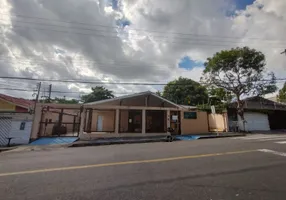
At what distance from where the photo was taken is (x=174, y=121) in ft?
58.1

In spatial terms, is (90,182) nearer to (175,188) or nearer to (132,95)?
(175,188)

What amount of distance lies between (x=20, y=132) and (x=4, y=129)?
1.03 metres

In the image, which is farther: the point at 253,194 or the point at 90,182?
the point at 90,182

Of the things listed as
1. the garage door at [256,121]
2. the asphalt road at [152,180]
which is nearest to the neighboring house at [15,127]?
the asphalt road at [152,180]

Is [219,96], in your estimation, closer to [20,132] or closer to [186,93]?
[186,93]

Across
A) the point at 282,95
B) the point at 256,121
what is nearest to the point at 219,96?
the point at 256,121

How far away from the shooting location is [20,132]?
12.8 m

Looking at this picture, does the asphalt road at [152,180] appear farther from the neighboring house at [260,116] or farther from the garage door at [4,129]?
the neighboring house at [260,116]

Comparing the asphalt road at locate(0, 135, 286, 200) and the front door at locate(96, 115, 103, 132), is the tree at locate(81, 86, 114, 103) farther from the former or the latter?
the asphalt road at locate(0, 135, 286, 200)

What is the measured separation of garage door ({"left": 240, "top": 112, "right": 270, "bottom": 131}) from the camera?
2064cm

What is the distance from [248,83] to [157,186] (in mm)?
20122

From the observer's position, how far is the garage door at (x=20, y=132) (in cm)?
1260

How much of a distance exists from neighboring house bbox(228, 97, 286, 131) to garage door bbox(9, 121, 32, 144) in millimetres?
20568

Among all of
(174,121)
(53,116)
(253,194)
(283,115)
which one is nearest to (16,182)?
(253,194)
